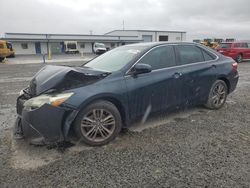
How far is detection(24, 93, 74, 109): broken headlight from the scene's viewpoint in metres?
2.95

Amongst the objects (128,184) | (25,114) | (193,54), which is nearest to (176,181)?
(128,184)

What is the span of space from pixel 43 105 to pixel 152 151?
1679 mm

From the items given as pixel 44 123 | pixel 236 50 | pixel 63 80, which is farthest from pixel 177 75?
pixel 236 50

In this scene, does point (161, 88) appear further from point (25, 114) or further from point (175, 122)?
point (25, 114)

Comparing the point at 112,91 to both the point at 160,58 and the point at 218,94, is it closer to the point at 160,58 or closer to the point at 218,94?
the point at 160,58

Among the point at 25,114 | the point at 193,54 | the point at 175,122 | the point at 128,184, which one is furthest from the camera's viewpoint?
the point at 193,54

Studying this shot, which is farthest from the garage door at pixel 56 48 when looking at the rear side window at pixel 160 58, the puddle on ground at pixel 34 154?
the puddle on ground at pixel 34 154

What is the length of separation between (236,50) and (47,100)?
17568mm

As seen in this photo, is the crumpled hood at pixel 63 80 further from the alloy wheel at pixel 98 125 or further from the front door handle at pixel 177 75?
the front door handle at pixel 177 75

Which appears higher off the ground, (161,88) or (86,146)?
(161,88)

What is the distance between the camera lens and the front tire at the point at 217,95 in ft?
16.0

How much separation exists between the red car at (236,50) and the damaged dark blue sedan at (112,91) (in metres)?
Result: 13.6

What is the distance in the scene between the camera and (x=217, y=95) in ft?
16.4

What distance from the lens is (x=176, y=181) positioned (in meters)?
2.51
